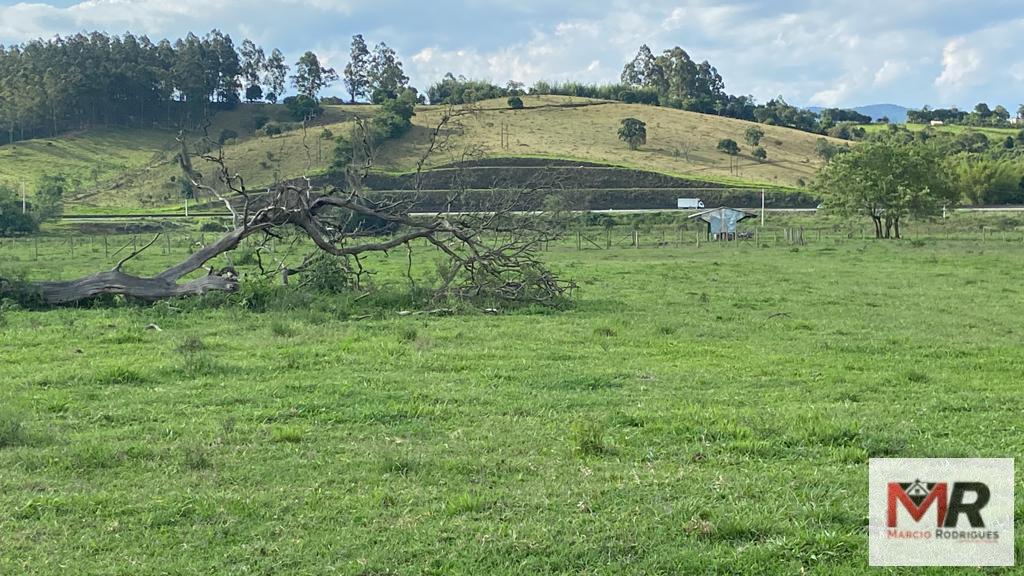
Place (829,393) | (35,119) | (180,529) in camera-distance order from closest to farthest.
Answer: (180,529), (829,393), (35,119)

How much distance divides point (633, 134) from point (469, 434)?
92611 millimetres

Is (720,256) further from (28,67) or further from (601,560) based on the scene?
(28,67)

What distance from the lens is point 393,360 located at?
426 inches

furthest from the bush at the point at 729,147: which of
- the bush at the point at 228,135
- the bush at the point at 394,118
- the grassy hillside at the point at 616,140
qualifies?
the bush at the point at 228,135

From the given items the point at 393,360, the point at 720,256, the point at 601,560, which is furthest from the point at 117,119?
the point at 601,560

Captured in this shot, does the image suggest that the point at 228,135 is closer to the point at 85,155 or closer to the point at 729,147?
the point at 85,155

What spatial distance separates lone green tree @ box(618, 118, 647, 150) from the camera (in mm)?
96750

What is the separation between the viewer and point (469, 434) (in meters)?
7.30

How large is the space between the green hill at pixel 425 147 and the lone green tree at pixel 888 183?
96.3ft

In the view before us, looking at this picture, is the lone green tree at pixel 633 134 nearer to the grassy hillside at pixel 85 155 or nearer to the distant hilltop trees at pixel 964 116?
the grassy hillside at pixel 85 155

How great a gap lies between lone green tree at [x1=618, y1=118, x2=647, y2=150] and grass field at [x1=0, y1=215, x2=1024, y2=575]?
83.0 metres

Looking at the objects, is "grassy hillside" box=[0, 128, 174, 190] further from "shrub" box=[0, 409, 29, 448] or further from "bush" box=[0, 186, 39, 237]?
"shrub" box=[0, 409, 29, 448]

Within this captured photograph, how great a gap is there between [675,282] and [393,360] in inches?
534

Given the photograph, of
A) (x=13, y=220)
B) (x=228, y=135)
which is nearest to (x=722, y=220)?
(x=13, y=220)
